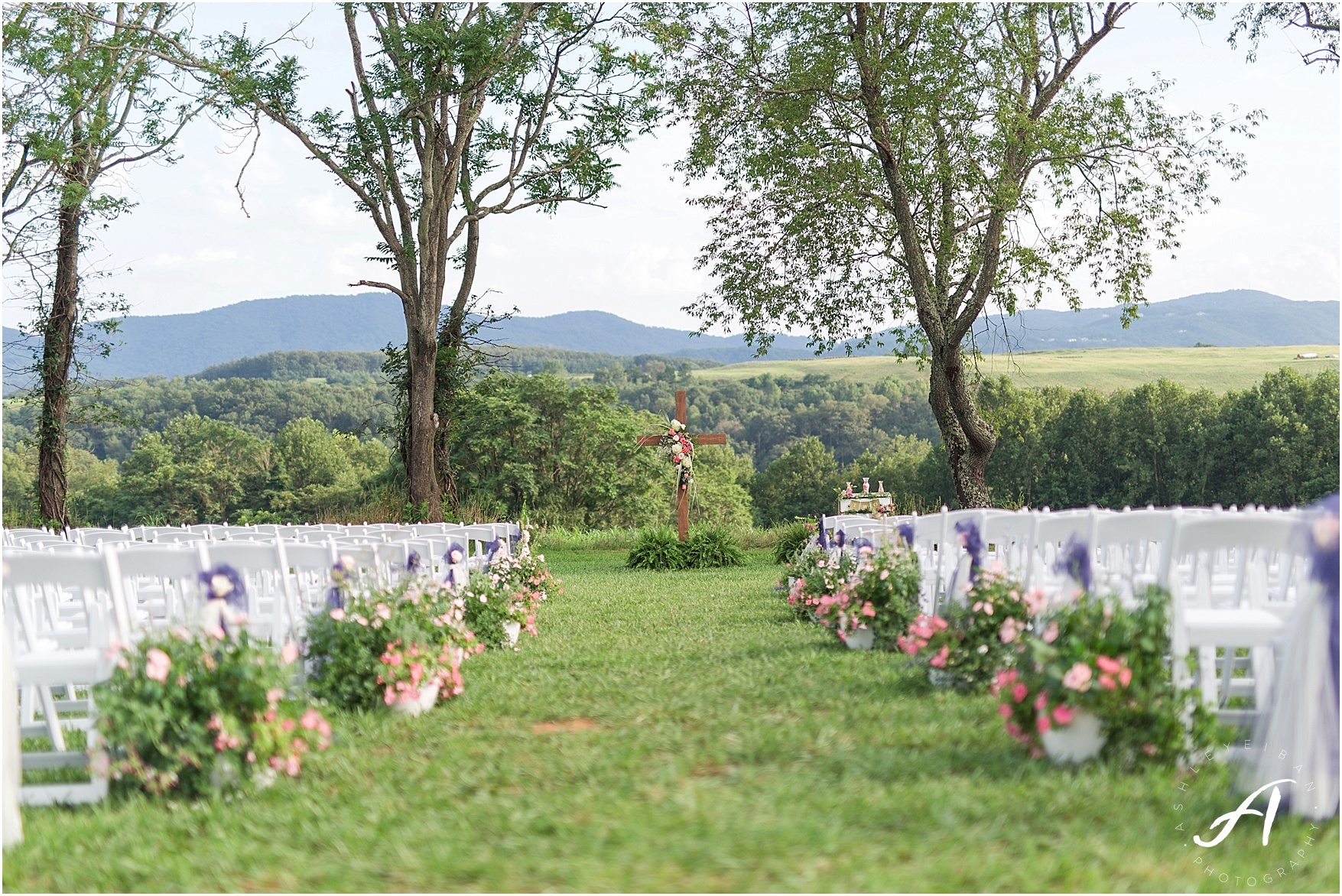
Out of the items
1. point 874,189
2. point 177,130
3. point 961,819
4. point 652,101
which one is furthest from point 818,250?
point 961,819

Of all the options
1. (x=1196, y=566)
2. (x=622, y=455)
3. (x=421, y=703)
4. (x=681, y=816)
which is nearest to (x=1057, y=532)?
(x=1196, y=566)

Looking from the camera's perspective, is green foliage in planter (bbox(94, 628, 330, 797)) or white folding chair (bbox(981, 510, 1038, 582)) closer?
green foliage in planter (bbox(94, 628, 330, 797))

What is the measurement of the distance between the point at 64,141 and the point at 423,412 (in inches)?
244

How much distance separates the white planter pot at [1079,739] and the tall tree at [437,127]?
12841mm

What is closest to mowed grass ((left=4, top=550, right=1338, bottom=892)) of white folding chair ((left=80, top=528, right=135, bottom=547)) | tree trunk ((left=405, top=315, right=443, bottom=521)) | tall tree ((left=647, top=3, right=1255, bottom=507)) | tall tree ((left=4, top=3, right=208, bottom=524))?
white folding chair ((left=80, top=528, right=135, bottom=547))

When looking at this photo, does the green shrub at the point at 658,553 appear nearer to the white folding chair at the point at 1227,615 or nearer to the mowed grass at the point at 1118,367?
the white folding chair at the point at 1227,615

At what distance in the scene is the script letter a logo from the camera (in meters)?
2.71

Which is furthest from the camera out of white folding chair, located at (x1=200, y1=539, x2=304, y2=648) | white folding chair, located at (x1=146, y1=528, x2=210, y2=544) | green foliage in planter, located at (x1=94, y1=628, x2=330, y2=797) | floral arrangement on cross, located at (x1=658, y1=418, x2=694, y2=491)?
floral arrangement on cross, located at (x1=658, y1=418, x2=694, y2=491)

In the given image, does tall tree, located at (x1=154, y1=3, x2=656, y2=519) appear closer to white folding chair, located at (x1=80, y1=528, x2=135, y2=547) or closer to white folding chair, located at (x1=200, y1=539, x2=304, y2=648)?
white folding chair, located at (x1=80, y1=528, x2=135, y2=547)

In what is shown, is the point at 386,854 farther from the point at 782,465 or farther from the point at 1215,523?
the point at 782,465

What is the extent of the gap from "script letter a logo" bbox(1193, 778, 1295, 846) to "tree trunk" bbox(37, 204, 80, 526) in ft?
52.5

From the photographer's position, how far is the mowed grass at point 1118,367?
56.8 m

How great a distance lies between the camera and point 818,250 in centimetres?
1557

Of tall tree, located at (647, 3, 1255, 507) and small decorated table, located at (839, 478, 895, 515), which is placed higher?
tall tree, located at (647, 3, 1255, 507)
